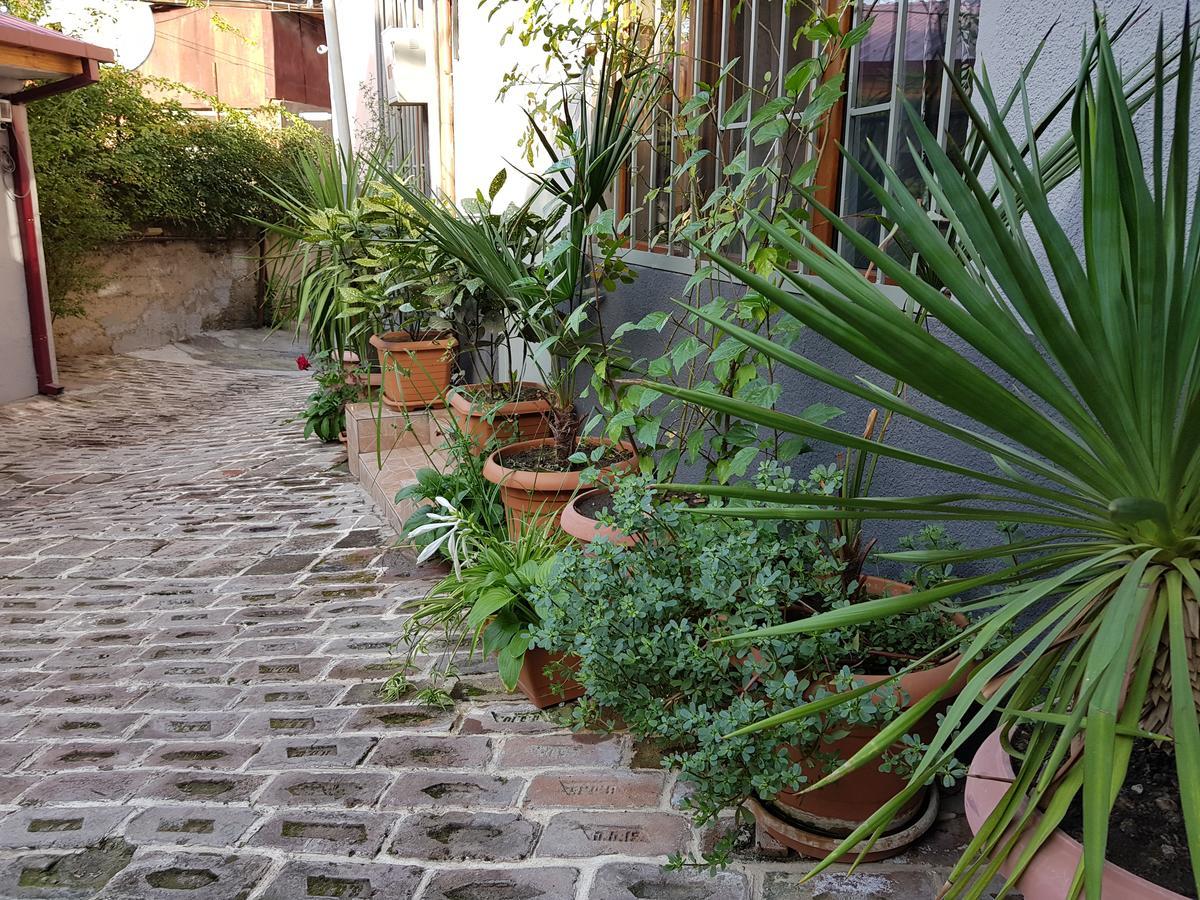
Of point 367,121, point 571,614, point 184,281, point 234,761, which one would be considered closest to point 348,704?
point 234,761

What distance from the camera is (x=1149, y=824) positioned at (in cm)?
118

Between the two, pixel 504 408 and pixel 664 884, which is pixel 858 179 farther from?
pixel 504 408

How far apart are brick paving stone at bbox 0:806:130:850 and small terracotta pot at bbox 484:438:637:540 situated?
131cm

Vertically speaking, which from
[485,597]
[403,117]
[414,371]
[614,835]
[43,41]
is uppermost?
[43,41]

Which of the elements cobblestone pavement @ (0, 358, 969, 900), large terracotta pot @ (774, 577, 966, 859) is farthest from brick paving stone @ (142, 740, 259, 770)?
large terracotta pot @ (774, 577, 966, 859)

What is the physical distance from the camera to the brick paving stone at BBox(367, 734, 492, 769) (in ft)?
7.07

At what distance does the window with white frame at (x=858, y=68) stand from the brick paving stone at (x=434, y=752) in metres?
1.47

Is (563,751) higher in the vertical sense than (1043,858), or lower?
lower

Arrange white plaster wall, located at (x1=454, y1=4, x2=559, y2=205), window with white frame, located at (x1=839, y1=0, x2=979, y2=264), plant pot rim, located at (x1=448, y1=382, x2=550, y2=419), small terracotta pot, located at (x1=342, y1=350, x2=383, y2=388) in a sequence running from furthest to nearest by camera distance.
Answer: small terracotta pot, located at (x1=342, y1=350, x2=383, y2=388) < white plaster wall, located at (x1=454, y1=4, x2=559, y2=205) < plant pot rim, located at (x1=448, y1=382, x2=550, y2=419) < window with white frame, located at (x1=839, y1=0, x2=979, y2=264)

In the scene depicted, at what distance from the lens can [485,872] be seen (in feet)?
5.76

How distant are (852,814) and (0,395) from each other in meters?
7.68

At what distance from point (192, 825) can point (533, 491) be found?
1.36 meters

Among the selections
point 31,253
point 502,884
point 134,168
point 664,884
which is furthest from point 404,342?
point 134,168

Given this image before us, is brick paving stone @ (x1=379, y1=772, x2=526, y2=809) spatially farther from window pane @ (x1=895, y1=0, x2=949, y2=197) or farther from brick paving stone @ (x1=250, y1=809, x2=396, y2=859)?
window pane @ (x1=895, y1=0, x2=949, y2=197)
